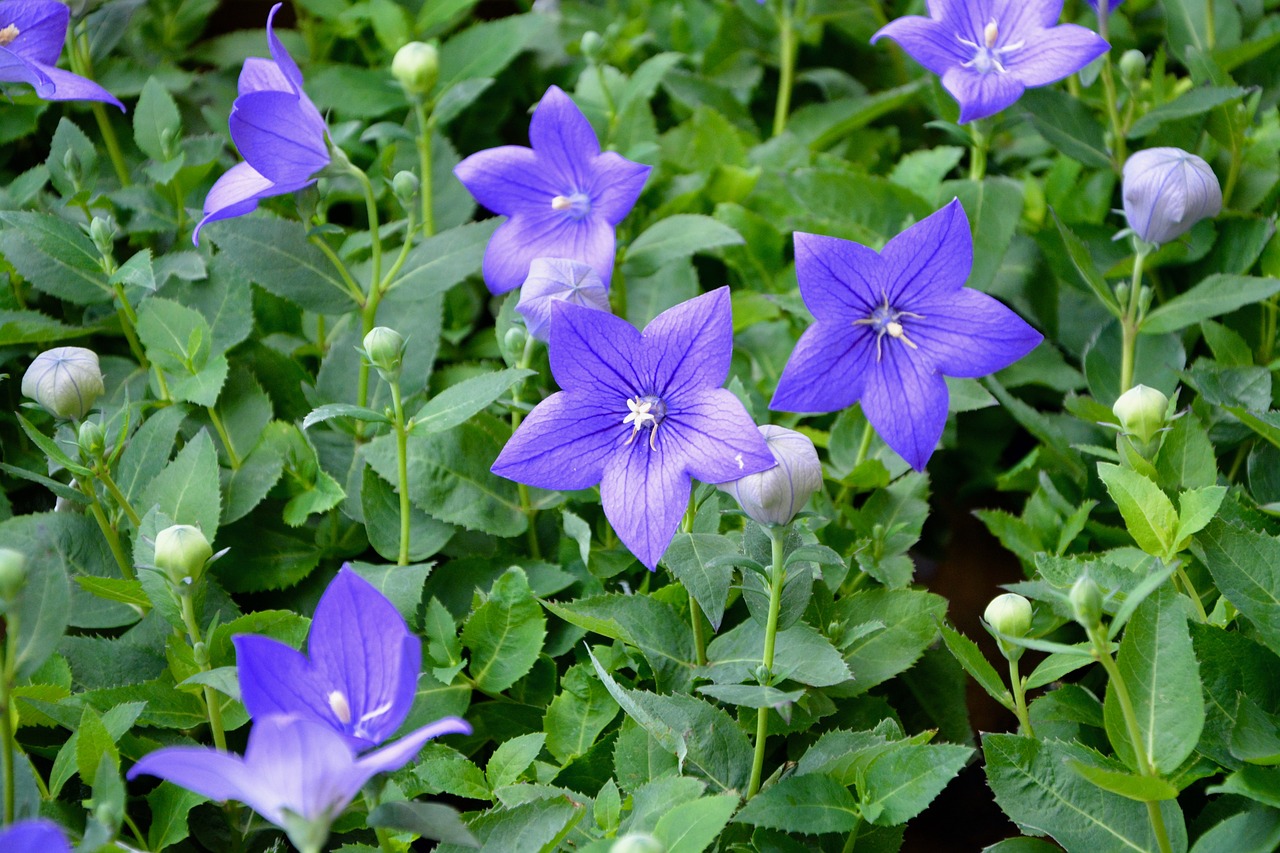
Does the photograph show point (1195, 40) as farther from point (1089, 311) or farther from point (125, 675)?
point (125, 675)

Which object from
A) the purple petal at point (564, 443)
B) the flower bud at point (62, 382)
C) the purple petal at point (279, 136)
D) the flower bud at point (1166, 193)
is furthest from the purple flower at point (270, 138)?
the flower bud at point (1166, 193)

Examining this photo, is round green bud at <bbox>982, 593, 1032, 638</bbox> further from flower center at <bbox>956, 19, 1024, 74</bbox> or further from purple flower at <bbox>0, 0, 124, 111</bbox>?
purple flower at <bbox>0, 0, 124, 111</bbox>

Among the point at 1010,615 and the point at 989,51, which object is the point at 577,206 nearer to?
the point at 989,51

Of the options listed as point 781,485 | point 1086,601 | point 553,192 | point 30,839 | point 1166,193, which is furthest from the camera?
point 553,192

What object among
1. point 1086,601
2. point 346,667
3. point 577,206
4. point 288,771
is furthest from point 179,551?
point 1086,601

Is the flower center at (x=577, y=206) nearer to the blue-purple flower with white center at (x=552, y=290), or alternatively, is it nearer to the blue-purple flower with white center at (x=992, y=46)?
the blue-purple flower with white center at (x=552, y=290)

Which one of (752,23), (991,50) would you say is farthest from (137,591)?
(752,23)
